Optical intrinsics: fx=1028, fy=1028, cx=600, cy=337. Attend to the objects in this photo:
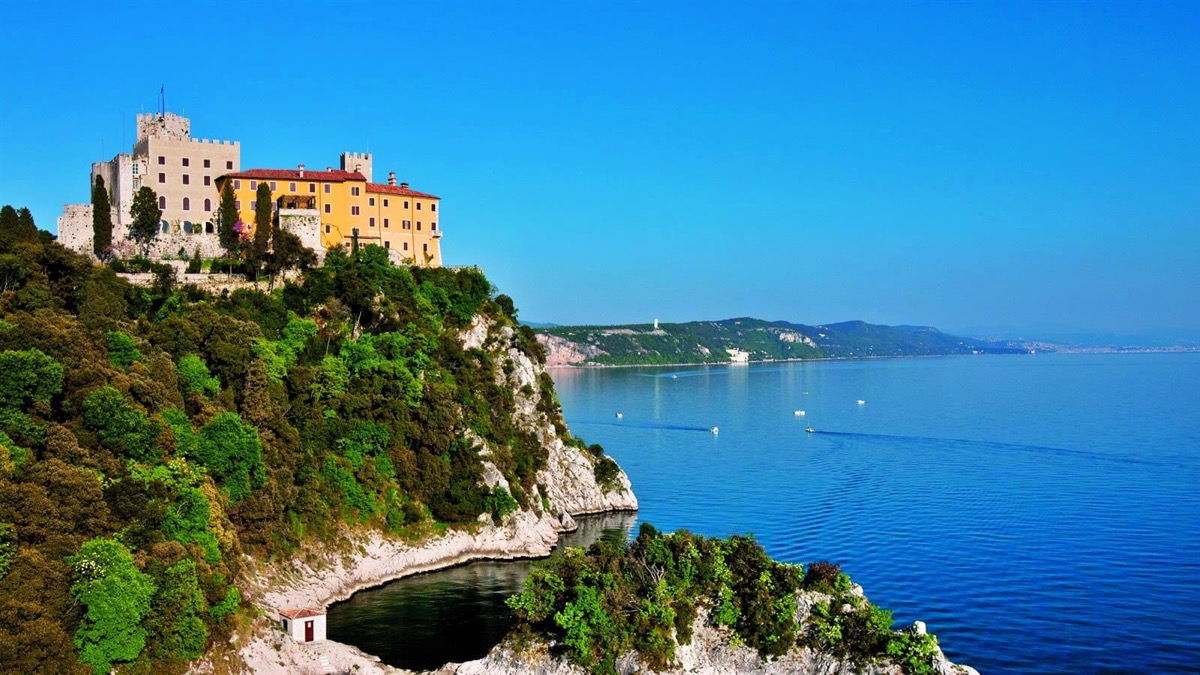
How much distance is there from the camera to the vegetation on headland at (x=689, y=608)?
36781 mm

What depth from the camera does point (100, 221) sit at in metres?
66.9

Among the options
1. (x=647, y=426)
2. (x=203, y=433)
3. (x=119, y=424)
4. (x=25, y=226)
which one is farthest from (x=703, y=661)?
(x=647, y=426)

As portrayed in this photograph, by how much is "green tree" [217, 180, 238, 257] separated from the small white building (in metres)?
35.5

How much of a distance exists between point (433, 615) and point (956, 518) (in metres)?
36.1

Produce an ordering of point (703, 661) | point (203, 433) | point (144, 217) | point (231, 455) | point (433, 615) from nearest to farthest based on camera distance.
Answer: point (703, 661) < point (433, 615) < point (203, 433) < point (231, 455) < point (144, 217)

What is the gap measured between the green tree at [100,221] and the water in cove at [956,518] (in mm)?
32455

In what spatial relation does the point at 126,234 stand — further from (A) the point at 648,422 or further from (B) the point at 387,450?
(A) the point at 648,422

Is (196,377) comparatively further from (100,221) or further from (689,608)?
(689,608)

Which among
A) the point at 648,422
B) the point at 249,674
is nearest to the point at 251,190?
the point at 249,674

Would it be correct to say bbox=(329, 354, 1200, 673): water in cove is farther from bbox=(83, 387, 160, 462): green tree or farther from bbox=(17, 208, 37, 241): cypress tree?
bbox=(17, 208, 37, 241): cypress tree

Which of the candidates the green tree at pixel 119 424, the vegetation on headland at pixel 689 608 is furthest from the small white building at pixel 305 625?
the green tree at pixel 119 424

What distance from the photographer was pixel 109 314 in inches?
2109

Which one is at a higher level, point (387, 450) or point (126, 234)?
point (126, 234)

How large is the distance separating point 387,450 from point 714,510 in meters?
23.1
